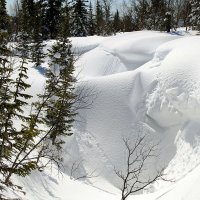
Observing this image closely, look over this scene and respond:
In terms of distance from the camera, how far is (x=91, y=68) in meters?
39.7

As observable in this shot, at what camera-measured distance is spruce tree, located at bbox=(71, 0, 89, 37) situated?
5388 cm

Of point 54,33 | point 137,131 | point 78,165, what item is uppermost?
point 54,33

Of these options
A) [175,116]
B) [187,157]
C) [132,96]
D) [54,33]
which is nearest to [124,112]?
[132,96]

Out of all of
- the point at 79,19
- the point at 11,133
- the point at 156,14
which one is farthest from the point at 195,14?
the point at 11,133

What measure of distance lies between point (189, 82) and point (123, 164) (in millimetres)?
8199

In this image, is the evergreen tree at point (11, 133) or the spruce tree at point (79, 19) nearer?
the evergreen tree at point (11, 133)

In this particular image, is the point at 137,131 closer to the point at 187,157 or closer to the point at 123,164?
the point at 123,164

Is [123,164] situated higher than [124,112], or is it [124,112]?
[124,112]

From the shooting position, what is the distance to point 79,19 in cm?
5456

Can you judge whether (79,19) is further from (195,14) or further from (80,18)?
(195,14)

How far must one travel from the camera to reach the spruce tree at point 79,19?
5388cm

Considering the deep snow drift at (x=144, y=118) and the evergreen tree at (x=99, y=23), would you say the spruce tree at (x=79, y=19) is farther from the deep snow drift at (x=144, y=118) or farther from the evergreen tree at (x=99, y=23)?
the deep snow drift at (x=144, y=118)

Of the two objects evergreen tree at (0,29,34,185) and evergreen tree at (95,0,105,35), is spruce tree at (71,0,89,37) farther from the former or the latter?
evergreen tree at (0,29,34,185)

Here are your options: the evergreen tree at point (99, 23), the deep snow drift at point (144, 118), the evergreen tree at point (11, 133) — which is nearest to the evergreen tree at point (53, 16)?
the evergreen tree at point (99, 23)
